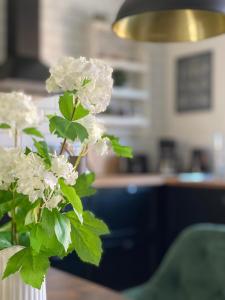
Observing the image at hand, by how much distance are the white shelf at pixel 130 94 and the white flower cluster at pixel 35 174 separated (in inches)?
150

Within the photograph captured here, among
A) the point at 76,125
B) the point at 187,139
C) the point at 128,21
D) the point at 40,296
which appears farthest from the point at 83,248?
the point at 187,139

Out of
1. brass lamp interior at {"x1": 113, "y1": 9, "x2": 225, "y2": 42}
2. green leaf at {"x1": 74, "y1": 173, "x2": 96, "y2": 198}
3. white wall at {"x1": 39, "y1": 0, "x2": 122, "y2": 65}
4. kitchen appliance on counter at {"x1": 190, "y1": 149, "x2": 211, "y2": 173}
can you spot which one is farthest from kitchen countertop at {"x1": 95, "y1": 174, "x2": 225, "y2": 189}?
green leaf at {"x1": 74, "y1": 173, "x2": 96, "y2": 198}

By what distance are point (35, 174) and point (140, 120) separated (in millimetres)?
4042

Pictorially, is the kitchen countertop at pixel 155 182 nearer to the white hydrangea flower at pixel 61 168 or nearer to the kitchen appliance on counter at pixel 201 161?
the kitchen appliance on counter at pixel 201 161

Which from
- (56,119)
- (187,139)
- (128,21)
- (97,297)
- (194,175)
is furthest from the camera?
(187,139)

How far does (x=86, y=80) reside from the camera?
2.96 ft

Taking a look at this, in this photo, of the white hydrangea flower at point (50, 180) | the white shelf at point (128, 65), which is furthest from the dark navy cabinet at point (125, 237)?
the white hydrangea flower at point (50, 180)

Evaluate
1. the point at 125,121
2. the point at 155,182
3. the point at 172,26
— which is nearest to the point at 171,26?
the point at 172,26

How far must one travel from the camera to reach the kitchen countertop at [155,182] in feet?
12.2

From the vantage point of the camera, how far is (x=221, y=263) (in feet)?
5.84

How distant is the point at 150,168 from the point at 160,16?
3555 millimetres

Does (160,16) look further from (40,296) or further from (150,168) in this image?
(150,168)

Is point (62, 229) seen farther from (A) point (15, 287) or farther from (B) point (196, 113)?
(B) point (196, 113)

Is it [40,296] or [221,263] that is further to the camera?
[221,263]
